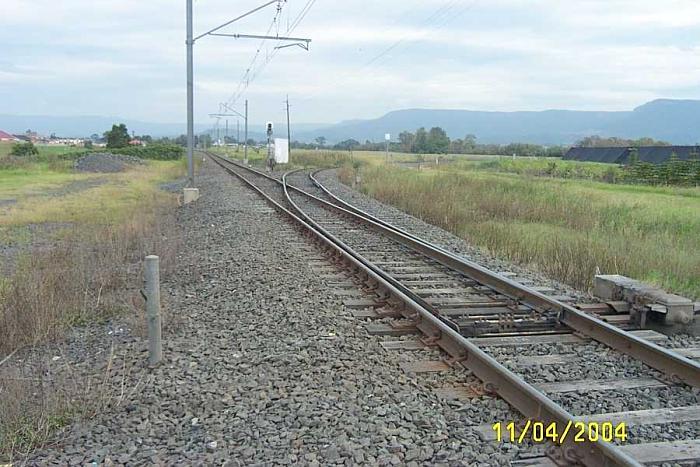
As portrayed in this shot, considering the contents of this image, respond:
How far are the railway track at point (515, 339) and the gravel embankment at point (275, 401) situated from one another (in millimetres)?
225

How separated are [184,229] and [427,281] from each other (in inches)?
326

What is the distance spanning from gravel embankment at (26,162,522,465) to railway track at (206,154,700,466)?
225mm

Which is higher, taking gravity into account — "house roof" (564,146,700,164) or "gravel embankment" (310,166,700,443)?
"house roof" (564,146,700,164)

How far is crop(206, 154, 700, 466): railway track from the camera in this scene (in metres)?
4.14

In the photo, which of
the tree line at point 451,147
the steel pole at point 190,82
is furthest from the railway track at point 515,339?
the tree line at point 451,147

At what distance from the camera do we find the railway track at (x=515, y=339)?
4.14 metres

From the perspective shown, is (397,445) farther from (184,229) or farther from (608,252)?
(184,229)

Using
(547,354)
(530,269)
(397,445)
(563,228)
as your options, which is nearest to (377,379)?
(397,445)

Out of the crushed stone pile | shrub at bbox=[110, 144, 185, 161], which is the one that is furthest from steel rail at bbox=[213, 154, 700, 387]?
shrub at bbox=[110, 144, 185, 161]

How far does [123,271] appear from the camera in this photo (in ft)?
34.6

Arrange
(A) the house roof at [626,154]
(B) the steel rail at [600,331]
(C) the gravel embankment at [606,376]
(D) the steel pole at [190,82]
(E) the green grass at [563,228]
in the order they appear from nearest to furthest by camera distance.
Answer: (C) the gravel embankment at [606,376] < (B) the steel rail at [600,331] < (E) the green grass at [563,228] < (D) the steel pole at [190,82] < (A) the house roof at [626,154]

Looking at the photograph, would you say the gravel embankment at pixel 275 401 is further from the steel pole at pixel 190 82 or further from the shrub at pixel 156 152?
the shrub at pixel 156 152

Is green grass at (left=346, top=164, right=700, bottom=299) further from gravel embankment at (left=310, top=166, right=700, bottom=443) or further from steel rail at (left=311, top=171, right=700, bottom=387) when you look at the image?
gravel embankment at (left=310, top=166, right=700, bottom=443)

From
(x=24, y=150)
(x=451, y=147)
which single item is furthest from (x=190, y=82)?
(x=451, y=147)
